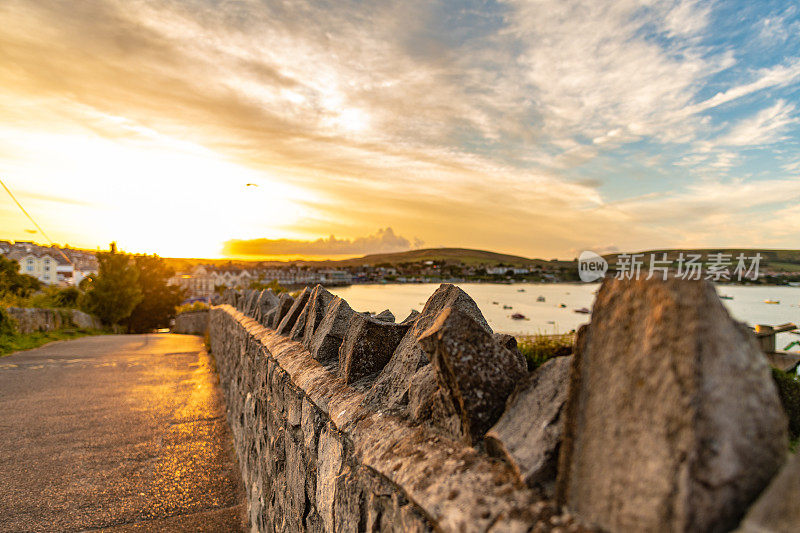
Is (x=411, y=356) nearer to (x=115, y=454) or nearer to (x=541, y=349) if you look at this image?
(x=115, y=454)

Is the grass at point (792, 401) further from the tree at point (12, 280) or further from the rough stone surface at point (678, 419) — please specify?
the tree at point (12, 280)

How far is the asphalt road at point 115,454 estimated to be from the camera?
11.4 feet

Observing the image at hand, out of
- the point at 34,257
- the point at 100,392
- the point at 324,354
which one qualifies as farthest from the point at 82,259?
the point at 324,354

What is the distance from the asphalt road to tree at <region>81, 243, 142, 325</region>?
13.8 meters

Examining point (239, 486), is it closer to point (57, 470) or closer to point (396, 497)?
point (57, 470)

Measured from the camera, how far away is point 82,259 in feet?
305

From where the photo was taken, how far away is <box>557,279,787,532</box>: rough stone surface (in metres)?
0.64

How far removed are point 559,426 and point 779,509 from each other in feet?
1.21

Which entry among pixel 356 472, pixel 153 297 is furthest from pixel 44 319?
pixel 356 472

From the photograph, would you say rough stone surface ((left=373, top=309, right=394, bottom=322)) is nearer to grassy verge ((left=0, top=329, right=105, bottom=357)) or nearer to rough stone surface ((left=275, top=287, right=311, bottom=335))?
rough stone surface ((left=275, top=287, right=311, bottom=335))

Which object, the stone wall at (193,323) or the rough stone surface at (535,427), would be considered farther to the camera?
the stone wall at (193,323)

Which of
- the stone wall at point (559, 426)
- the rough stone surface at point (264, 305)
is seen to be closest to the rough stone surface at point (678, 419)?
the stone wall at point (559, 426)

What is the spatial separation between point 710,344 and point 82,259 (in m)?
112

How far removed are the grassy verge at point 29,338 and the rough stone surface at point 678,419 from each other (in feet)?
42.0
